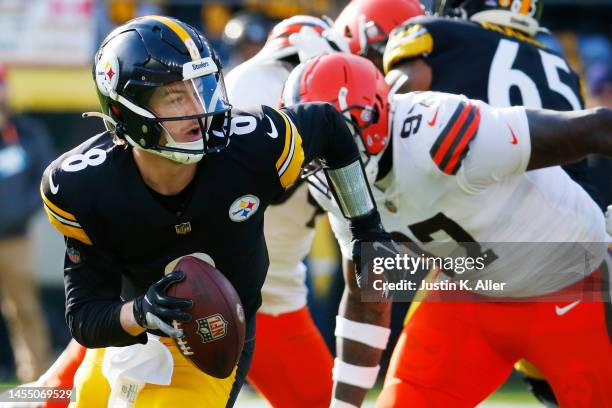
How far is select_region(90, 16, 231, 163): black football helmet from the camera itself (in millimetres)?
3324

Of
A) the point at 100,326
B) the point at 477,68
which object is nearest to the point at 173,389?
the point at 100,326

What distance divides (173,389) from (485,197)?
1206 mm

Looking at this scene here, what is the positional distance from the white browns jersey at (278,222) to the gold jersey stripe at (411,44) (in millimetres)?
481

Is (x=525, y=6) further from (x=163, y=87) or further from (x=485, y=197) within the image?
(x=163, y=87)

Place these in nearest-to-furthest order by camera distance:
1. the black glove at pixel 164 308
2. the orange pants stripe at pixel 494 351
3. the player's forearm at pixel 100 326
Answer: the black glove at pixel 164 308 < the player's forearm at pixel 100 326 < the orange pants stripe at pixel 494 351

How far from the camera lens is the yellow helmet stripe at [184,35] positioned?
11.1ft

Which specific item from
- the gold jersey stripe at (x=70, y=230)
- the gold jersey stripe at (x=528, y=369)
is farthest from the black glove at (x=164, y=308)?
the gold jersey stripe at (x=528, y=369)

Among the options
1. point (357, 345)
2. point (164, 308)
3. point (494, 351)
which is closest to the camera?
point (164, 308)

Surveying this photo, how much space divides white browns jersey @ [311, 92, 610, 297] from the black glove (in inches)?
37.5

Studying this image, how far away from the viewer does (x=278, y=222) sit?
15.3ft

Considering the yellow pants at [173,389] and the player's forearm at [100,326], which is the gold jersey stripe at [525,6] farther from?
the player's forearm at [100,326]

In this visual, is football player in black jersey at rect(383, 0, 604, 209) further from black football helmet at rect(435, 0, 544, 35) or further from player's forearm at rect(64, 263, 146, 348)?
player's forearm at rect(64, 263, 146, 348)

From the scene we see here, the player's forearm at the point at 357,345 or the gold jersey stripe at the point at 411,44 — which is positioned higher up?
the gold jersey stripe at the point at 411,44

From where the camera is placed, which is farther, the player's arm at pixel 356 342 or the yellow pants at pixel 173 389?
the player's arm at pixel 356 342
